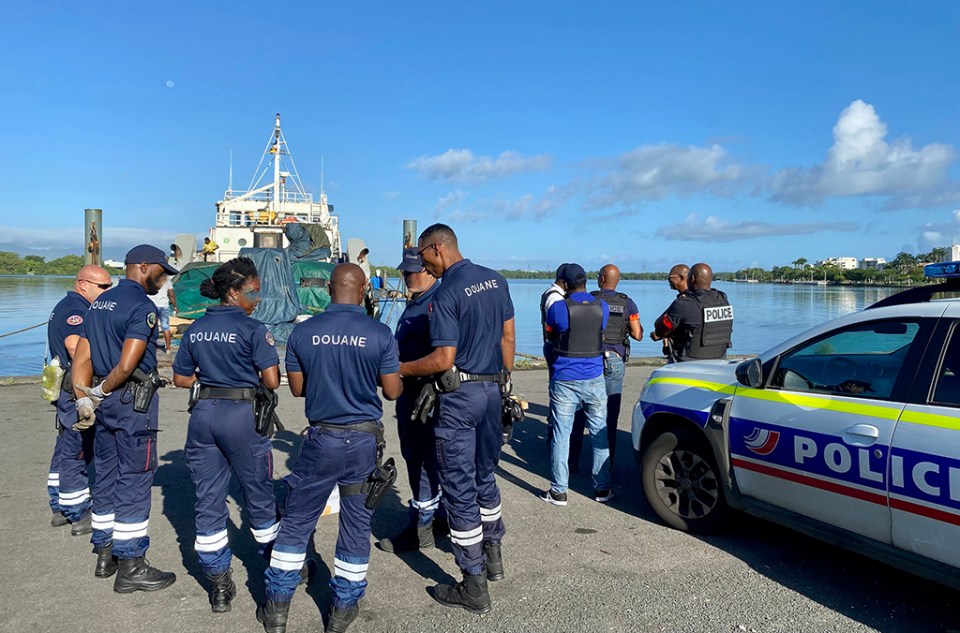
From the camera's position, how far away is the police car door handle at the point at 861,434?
336 cm

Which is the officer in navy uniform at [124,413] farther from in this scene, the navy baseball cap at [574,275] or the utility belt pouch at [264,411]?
the navy baseball cap at [574,275]

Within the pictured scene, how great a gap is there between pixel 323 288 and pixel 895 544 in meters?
16.4

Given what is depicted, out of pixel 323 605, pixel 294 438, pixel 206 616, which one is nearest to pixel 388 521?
pixel 323 605

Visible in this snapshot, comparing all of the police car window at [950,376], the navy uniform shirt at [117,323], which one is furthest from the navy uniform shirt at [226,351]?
the police car window at [950,376]

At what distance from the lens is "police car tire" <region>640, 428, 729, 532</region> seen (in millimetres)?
4438

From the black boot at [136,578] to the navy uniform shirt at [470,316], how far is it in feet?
6.94

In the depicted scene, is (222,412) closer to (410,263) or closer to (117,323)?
(117,323)

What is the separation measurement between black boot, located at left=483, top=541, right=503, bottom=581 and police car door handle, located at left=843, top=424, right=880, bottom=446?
2.07 m

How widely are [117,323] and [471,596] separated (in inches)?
103

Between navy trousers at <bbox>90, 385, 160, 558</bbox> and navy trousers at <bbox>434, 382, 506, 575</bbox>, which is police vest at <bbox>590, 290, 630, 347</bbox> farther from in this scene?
navy trousers at <bbox>90, 385, 160, 558</bbox>

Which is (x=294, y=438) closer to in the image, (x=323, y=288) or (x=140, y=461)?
(x=140, y=461)

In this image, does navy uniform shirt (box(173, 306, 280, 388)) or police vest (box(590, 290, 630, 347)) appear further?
police vest (box(590, 290, 630, 347))

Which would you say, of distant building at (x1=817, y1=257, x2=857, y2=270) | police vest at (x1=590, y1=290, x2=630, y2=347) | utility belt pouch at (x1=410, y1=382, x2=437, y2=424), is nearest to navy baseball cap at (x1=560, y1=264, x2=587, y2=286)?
police vest at (x1=590, y1=290, x2=630, y2=347)

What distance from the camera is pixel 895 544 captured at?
328 cm
